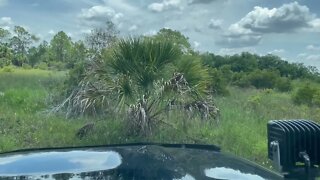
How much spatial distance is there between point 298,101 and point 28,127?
38.1 feet

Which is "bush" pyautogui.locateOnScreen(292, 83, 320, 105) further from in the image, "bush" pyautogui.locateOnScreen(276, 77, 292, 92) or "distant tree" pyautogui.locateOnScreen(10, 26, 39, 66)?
"distant tree" pyautogui.locateOnScreen(10, 26, 39, 66)

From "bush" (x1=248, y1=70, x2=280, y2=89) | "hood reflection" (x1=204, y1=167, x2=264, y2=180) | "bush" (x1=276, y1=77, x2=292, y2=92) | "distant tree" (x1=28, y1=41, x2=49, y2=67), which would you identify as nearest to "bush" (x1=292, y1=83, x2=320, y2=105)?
"bush" (x1=276, y1=77, x2=292, y2=92)

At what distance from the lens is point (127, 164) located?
260 centimetres

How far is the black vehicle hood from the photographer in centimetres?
247

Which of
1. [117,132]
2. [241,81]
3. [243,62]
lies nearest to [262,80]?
[241,81]

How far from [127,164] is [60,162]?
1.07ft

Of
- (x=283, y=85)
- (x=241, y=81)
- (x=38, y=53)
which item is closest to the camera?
(x=283, y=85)

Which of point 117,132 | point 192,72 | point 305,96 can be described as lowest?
point 117,132

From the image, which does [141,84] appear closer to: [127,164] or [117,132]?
[117,132]

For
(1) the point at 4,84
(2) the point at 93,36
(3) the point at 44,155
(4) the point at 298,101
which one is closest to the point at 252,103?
(4) the point at 298,101

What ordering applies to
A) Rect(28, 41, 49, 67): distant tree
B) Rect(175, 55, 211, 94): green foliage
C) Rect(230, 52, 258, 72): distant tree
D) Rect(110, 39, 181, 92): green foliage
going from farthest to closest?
Rect(28, 41, 49, 67): distant tree, Rect(230, 52, 258, 72): distant tree, Rect(175, 55, 211, 94): green foliage, Rect(110, 39, 181, 92): green foliage

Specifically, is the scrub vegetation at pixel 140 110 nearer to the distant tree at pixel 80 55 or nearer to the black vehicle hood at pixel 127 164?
the distant tree at pixel 80 55

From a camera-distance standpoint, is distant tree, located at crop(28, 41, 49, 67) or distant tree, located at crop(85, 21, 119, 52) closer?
distant tree, located at crop(85, 21, 119, 52)

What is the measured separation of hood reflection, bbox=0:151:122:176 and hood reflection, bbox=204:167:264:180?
17.0 inches
